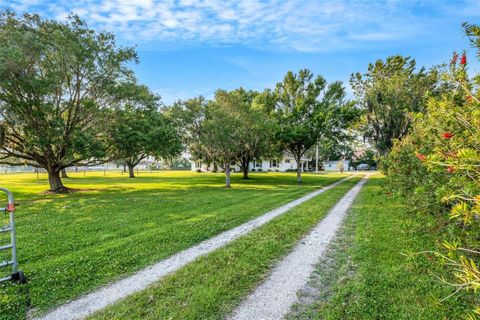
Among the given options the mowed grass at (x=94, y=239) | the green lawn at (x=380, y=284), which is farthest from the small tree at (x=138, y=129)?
the green lawn at (x=380, y=284)

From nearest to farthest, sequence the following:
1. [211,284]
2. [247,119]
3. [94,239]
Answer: [211,284] → [94,239] → [247,119]

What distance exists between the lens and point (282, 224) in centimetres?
735

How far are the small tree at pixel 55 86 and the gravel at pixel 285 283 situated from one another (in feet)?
44.0

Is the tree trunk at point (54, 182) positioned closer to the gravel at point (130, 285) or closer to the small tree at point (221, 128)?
the small tree at point (221, 128)

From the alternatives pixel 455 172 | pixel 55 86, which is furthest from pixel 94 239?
pixel 55 86

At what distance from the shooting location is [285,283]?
381 cm

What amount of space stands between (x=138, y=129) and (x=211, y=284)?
1484 centimetres

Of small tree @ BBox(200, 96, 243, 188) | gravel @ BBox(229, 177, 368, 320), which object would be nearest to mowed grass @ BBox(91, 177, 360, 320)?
gravel @ BBox(229, 177, 368, 320)

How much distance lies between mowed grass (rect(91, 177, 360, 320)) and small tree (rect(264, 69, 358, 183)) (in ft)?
55.5

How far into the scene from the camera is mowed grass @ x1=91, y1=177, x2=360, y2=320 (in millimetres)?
3074

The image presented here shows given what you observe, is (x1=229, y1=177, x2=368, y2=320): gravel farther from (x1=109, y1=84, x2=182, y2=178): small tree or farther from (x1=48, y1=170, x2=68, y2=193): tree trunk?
(x1=48, y1=170, x2=68, y2=193): tree trunk

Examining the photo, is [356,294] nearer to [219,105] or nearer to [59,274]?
[59,274]

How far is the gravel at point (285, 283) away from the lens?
3081 mm

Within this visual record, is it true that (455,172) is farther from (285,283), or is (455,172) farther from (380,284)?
(285,283)
